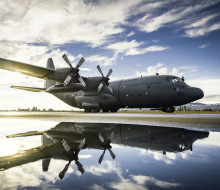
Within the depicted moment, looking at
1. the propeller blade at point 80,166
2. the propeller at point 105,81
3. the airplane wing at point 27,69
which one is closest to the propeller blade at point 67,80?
the airplane wing at point 27,69

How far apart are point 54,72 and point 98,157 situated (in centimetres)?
1988

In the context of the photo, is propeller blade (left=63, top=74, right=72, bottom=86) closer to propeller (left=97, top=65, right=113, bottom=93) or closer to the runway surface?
propeller (left=97, top=65, right=113, bottom=93)

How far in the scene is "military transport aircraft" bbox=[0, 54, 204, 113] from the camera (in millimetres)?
21438

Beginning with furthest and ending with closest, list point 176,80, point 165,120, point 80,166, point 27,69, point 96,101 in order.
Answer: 1. point 96,101
2. point 176,80
3. point 27,69
4. point 165,120
5. point 80,166

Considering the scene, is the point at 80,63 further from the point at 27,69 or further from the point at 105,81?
the point at 27,69

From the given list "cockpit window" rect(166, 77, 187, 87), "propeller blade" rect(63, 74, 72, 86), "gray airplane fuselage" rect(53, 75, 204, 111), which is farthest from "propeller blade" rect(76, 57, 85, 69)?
"cockpit window" rect(166, 77, 187, 87)

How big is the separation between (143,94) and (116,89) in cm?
423

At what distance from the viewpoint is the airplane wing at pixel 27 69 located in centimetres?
1706

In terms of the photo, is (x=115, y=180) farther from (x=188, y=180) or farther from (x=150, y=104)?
(x=150, y=104)

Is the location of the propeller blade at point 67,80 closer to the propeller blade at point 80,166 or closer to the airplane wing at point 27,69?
the airplane wing at point 27,69

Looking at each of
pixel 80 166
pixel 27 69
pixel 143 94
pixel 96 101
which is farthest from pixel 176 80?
pixel 80 166

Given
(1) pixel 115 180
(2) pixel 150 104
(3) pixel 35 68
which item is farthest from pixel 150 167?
(2) pixel 150 104

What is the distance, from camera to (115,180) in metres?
1.95

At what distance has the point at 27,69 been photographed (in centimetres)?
1981
